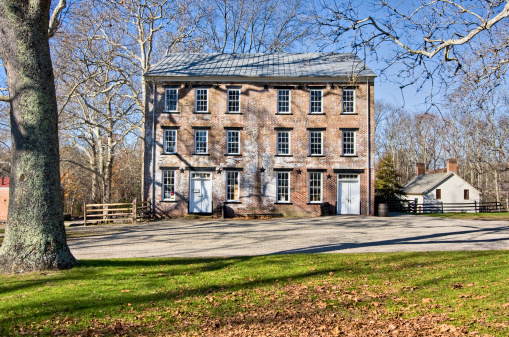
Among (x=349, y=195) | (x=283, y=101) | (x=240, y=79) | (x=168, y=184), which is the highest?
(x=240, y=79)

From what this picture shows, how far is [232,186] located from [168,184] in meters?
3.99

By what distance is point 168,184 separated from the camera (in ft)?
82.3

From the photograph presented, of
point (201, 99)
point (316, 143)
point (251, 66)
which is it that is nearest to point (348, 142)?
point (316, 143)

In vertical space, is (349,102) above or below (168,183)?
above

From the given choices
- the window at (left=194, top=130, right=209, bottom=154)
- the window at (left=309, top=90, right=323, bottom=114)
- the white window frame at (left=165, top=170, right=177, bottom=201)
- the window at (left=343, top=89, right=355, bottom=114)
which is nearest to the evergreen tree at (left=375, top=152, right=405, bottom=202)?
the window at (left=343, top=89, right=355, bottom=114)

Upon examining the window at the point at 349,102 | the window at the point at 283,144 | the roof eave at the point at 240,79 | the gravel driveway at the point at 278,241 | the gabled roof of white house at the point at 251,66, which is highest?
the gabled roof of white house at the point at 251,66

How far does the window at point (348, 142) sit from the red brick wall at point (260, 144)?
0.30 metres

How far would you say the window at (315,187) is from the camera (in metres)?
24.9

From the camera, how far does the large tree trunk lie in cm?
779

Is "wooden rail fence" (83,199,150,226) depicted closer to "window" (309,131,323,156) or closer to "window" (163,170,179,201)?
"window" (163,170,179,201)

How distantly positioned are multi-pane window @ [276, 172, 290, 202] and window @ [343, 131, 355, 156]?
3903 mm

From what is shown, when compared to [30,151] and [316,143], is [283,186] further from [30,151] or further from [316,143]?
[30,151]

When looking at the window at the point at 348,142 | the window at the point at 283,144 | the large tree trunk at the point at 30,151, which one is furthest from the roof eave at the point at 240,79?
the large tree trunk at the point at 30,151

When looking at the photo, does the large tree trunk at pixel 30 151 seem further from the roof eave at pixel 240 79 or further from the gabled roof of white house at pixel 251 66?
the gabled roof of white house at pixel 251 66
